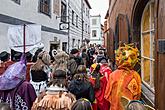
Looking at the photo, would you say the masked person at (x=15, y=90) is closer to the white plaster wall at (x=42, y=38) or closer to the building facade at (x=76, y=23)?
the white plaster wall at (x=42, y=38)

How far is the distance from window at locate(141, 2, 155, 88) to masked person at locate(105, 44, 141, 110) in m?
0.80

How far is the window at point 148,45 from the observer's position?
538 cm

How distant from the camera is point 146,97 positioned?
5.03 metres

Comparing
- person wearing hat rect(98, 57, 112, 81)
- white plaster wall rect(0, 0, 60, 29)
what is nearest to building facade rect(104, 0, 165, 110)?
person wearing hat rect(98, 57, 112, 81)

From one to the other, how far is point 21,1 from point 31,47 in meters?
5.39

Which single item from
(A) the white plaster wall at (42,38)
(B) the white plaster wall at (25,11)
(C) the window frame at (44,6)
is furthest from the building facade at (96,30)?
(B) the white plaster wall at (25,11)

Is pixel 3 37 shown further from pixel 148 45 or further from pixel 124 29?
pixel 148 45

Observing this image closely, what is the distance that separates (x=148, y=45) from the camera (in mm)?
5844

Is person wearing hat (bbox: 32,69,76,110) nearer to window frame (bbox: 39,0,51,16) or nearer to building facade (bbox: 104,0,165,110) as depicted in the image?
building facade (bbox: 104,0,165,110)

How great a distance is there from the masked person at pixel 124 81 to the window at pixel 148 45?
31.6 inches

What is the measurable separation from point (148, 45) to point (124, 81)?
1.64 m

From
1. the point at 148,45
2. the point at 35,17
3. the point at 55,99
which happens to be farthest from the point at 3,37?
the point at 55,99

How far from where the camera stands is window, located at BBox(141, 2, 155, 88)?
5383mm

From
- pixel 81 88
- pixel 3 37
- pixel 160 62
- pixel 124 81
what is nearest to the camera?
pixel 160 62
